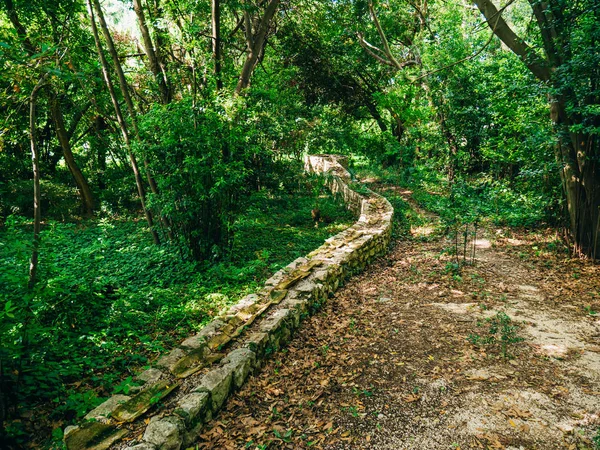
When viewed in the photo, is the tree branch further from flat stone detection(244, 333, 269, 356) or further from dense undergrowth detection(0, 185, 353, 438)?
flat stone detection(244, 333, 269, 356)

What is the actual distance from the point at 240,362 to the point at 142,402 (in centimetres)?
89

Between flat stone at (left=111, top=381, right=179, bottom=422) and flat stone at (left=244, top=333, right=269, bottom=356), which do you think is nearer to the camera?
flat stone at (left=111, top=381, right=179, bottom=422)

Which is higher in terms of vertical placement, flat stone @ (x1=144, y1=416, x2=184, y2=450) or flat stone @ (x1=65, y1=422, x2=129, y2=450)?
flat stone @ (x1=65, y1=422, x2=129, y2=450)

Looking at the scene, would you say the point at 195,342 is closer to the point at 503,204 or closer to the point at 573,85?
the point at 573,85

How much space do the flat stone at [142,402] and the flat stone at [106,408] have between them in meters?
0.05

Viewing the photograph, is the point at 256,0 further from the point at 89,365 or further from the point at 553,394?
the point at 553,394

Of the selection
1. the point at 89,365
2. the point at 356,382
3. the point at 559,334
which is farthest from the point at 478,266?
the point at 89,365

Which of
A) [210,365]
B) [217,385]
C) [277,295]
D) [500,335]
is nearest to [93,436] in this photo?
[217,385]

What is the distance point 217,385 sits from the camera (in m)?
2.96

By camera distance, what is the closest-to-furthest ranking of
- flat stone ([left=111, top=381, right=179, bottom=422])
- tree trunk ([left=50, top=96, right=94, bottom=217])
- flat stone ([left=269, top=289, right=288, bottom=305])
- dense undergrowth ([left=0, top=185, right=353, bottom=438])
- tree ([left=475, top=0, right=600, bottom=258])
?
flat stone ([left=111, top=381, right=179, bottom=422]), dense undergrowth ([left=0, top=185, right=353, bottom=438]), flat stone ([left=269, top=289, right=288, bottom=305]), tree ([left=475, top=0, right=600, bottom=258]), tree trunk ([left=50, top=96, right=94, bottom=217])

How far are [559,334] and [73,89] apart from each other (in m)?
11.9

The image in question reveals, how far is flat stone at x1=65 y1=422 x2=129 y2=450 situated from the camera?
7.54 ft

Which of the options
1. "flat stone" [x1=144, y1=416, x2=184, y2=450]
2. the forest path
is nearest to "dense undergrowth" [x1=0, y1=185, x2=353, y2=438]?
"flat stone" [x1=144, y1=416, x2=184, y2=450]

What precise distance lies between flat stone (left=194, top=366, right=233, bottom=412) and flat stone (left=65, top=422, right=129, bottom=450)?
2.07 feet
